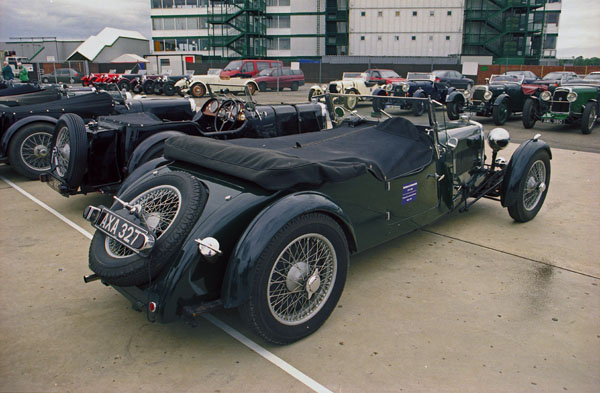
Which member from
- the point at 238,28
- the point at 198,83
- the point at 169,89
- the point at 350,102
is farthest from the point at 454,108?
the point at 238,28

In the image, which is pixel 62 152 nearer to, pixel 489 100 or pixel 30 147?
pixel 30 147

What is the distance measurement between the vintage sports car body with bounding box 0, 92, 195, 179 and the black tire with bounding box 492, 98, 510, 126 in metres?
9.56

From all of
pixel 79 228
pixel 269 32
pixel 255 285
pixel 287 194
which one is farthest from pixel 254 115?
pixel 269 32

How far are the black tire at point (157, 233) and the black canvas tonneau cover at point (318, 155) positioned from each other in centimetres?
25

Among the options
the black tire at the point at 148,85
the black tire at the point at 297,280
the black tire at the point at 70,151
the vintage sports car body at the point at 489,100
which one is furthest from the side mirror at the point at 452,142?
the black tire at the point at 148,85

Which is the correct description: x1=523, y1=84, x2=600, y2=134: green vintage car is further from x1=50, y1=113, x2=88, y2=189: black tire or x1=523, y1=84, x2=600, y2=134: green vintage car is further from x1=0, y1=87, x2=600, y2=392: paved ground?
x1=50, y1=113, x2=88, y2=189: black tire

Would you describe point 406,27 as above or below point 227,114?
above

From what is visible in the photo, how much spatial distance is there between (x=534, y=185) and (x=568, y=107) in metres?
8.97

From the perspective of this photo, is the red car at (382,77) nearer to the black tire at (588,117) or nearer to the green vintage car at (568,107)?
the green vintage car at (568,107)

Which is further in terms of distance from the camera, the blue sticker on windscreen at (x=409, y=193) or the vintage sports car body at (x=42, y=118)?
the vintage sports car body at (x=42, y=118)

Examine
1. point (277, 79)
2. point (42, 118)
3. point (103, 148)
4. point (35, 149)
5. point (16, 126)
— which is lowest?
point (35, 149)

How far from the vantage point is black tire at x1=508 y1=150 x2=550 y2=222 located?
182 inches

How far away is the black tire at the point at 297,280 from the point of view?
2.47m

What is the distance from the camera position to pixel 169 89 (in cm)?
2412
